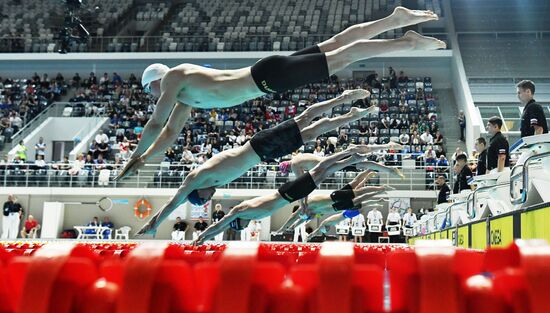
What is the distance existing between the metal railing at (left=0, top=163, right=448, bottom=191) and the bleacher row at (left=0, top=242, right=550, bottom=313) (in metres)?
18.2

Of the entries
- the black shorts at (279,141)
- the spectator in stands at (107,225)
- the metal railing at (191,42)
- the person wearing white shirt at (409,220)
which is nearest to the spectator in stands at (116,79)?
the metal railing at (191,42)

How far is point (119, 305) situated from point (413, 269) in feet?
1.72

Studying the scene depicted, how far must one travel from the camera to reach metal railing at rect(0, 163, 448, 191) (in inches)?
765

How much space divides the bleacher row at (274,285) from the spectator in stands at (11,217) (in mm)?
20218

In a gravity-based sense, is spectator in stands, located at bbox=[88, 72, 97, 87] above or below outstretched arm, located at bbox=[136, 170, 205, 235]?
above

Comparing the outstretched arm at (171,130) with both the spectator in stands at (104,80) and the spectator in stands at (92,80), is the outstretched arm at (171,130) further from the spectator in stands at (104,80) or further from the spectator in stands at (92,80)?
the spectator in stands at (92,80)

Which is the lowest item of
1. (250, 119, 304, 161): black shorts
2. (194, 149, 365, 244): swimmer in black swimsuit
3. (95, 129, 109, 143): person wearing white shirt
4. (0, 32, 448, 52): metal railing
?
(194, 149, 365, 244): swimmer in black swimsuit

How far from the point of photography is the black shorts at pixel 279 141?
230 inches

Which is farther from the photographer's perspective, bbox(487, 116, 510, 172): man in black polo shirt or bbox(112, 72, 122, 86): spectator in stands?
bbox(112, 72, 122, 86): spectator in stands

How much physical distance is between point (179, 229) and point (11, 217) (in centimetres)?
551

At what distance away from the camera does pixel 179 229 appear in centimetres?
2036

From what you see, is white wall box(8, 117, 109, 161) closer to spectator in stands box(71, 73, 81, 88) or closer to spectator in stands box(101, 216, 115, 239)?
spectator in stands box(71, 73, 81, 88)

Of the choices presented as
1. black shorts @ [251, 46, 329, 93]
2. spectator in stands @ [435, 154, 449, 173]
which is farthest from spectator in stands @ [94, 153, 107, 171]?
black shorts @ [251, 46, 329, 93]

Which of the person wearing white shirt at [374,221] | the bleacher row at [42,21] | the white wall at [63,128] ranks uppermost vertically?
the bleacher row at [42,21]
